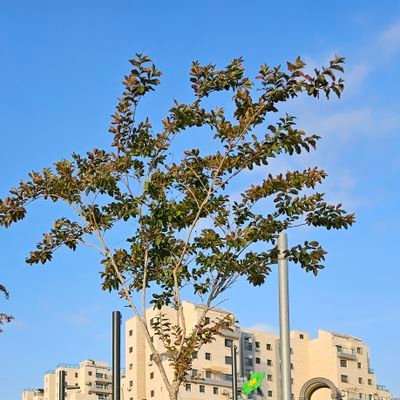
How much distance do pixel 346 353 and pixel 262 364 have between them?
1128 centimetres

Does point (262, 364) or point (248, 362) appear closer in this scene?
point (248, 362)

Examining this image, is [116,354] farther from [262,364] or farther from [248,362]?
[262,364]

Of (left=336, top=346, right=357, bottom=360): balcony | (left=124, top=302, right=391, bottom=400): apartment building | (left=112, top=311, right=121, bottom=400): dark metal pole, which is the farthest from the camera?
(left=336, top=346, right=357, bottom=360): balcony

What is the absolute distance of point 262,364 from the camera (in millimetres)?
99938

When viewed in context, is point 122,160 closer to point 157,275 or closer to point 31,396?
point 157,275

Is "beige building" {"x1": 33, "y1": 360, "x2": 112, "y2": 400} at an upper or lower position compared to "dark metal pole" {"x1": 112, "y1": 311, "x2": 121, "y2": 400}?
upper

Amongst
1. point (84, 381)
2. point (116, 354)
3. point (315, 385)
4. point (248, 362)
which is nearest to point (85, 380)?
point (84, 381)

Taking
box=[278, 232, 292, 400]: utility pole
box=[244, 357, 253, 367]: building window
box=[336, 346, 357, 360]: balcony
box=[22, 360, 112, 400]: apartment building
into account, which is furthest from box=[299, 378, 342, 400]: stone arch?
box=[22, 360, 112, 400]: apartment building

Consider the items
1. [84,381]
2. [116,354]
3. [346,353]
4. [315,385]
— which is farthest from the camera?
[84,381]

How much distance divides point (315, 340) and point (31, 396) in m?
56.7

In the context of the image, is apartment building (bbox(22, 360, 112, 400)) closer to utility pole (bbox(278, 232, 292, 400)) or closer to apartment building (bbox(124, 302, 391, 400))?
apartment building (bbox(124, 302, 391, 400))

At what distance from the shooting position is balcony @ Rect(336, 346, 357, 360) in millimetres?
104062

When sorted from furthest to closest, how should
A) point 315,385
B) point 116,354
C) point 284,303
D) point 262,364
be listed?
1. point 262,364
2. point 315,385
3. point 116,354
4. point 284,303

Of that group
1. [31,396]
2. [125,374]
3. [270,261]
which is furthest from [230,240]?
[31,396]
